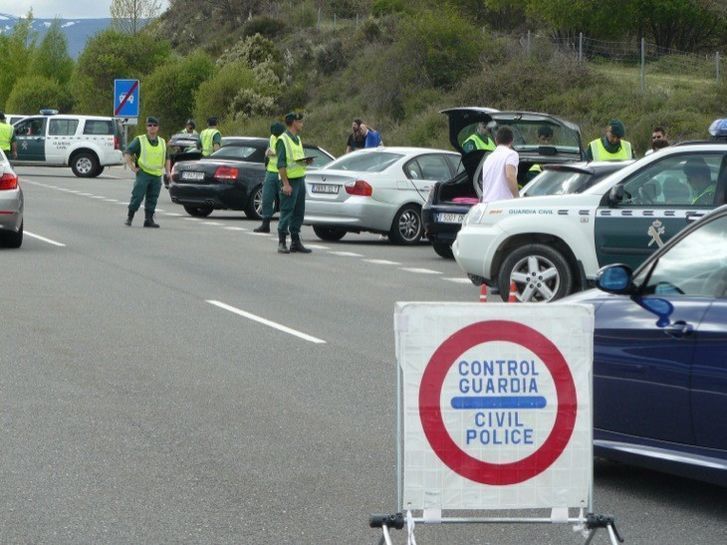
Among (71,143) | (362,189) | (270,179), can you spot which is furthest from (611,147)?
(71,143)

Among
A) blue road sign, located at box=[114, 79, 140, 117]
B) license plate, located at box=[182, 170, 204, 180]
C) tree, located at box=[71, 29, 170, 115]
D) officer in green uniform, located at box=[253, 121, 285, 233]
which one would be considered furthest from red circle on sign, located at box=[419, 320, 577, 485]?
tree, located at box=[71, 29, 170, 115]

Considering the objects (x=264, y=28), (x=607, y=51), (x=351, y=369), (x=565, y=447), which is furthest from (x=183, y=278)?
(x=264, y=28)

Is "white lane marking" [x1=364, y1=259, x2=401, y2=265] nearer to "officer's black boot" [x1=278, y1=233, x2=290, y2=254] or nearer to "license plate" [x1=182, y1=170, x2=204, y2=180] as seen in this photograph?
"officer's black boot" [x1=278, y1=233, x2=290, y2=254]

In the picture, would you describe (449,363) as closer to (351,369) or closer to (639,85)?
(351,369)

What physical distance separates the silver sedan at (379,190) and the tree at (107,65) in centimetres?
→ 5659

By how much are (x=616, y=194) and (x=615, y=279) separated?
7226 mm

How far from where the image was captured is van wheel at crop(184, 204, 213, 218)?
28688mm

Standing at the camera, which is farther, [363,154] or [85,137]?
[85,137]

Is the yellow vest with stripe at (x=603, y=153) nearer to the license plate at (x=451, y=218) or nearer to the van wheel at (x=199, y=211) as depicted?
the license plate at (x=451, y=218)

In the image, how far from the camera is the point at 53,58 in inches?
4075

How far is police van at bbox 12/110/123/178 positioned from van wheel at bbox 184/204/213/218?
1821 centimetres

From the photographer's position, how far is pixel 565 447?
17.9 feet

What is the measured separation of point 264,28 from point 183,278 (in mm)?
64992

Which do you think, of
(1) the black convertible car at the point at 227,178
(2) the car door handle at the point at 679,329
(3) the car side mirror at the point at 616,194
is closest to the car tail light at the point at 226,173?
(1) the black convertible car at the point at 227,178
